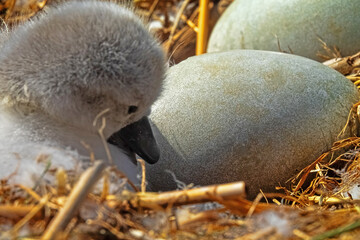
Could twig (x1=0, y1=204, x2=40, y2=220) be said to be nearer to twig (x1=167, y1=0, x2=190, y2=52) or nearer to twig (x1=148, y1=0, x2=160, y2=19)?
twig (x1=167, y1=0, x2=190, y2=52)

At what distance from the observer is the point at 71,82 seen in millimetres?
1202

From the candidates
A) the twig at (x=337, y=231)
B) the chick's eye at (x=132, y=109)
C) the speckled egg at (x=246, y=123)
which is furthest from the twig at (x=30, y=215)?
the speckled egg at (x=246, y=123)

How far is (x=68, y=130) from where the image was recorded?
126 centimetres

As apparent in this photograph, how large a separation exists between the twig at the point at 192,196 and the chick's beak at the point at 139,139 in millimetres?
362

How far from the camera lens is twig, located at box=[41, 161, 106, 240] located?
0.90 meters

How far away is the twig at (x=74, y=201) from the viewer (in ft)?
2.97

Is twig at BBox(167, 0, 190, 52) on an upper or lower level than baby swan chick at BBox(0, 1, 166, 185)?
lower

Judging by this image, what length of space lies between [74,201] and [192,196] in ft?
0.67

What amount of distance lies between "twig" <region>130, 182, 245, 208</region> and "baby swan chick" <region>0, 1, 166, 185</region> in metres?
0.21

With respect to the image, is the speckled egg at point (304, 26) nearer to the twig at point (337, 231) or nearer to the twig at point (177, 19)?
the twig at point (177, 19)

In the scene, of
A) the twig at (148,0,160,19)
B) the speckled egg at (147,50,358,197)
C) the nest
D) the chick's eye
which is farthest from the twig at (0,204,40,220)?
the twig at (148,0,160,19)

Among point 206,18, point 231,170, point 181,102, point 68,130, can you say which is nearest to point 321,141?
point 231,170

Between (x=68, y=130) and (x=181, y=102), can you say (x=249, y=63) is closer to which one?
(x=181, y=102)

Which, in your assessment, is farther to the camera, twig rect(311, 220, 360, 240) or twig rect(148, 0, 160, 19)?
twig rect(148, 0, 160, 19)
